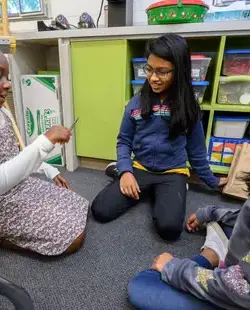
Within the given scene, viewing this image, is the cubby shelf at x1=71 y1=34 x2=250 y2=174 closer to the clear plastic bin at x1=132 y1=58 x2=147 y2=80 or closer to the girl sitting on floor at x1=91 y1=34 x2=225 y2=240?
the clear plastic bin at x1=132 y1=58 x2=147 y2=80

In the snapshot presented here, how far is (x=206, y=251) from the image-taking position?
2.59 feet

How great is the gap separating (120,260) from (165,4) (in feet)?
3.28

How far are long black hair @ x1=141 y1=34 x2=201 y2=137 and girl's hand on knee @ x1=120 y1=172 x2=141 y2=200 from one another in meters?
0.25

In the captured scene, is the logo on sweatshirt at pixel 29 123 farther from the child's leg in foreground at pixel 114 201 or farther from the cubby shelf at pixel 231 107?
the cubby shelf at pixel 231 107

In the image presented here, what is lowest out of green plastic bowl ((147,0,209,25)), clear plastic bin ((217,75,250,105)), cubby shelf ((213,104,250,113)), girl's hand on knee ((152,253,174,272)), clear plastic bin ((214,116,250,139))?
girl's hand on knee ((152,253,174,272))

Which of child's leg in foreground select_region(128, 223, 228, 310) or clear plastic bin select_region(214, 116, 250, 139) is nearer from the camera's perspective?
child's leg in foreground select_region(128, 223, 228, 310)

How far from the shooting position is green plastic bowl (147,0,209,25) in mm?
1019

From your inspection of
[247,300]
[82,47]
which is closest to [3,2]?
[82,47]

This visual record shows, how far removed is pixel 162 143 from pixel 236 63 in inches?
20.9

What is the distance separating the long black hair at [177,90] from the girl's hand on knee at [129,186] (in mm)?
249

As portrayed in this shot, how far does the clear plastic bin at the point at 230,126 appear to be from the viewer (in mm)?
1206

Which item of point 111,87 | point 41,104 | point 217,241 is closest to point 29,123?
point 41,104

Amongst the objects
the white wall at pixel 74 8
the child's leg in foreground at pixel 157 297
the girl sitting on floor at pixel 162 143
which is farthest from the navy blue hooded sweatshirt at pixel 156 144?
the white wall at pixel 74 8

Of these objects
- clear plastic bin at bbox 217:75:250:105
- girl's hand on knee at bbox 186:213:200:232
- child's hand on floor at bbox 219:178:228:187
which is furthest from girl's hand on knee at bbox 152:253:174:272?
clear plastic bin at bbox 217:75:250:105
